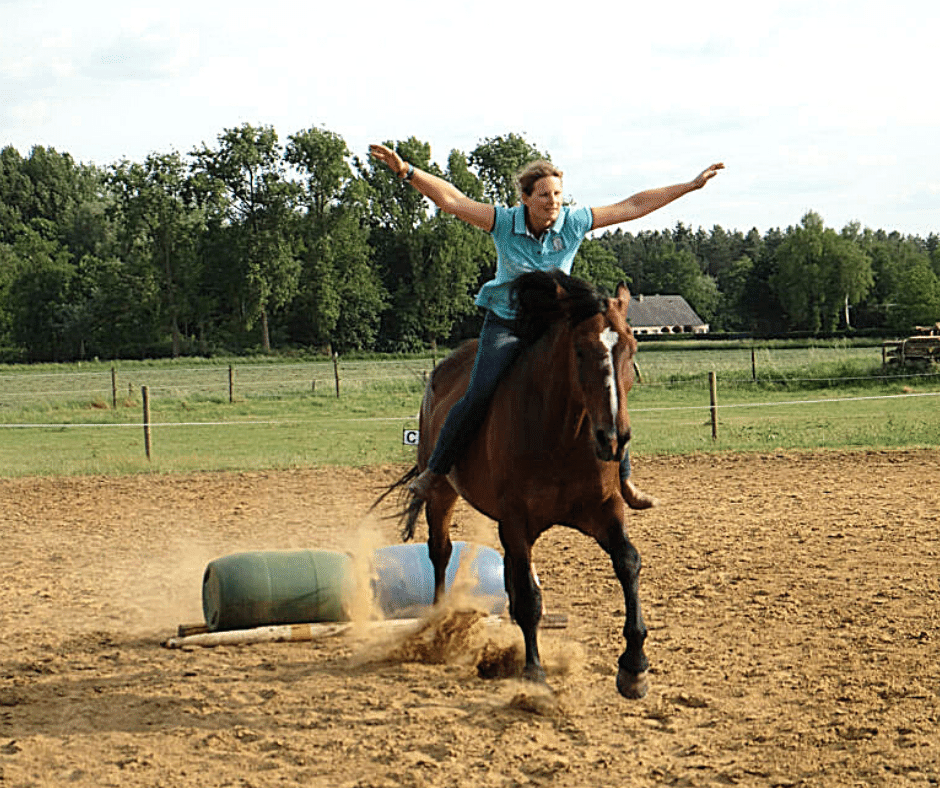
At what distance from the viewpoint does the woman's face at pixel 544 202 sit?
5.57 meters

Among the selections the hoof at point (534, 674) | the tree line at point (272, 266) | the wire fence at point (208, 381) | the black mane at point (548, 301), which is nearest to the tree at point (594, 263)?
the tree line at point (272, 266)

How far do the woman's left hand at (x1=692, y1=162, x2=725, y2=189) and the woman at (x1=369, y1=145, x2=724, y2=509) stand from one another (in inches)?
1.8

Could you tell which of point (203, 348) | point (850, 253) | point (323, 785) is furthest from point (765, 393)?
point (850, 253)

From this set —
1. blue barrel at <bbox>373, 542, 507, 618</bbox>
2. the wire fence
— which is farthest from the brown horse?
the wire fence

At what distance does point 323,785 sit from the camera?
436 centimetres

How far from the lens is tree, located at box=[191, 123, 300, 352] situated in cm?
5556

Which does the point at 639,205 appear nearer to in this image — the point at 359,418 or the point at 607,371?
the point at 607,371

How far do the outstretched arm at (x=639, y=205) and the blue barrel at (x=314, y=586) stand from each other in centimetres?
258

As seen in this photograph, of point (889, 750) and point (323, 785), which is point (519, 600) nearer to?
point (323, 785)

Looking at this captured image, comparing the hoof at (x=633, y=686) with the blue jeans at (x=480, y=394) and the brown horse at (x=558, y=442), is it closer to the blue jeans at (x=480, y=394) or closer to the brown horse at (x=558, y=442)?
the brown horse at (x=558, y=442)

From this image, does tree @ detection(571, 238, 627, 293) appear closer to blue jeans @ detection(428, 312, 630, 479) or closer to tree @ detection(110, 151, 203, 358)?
tree @ detection(110, 151, 203, 358)

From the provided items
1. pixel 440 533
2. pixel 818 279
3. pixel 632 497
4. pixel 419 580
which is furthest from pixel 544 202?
pixel 818 279

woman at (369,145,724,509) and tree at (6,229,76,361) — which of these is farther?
tree at (6,229,76,361)

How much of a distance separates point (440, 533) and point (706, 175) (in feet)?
9.07
